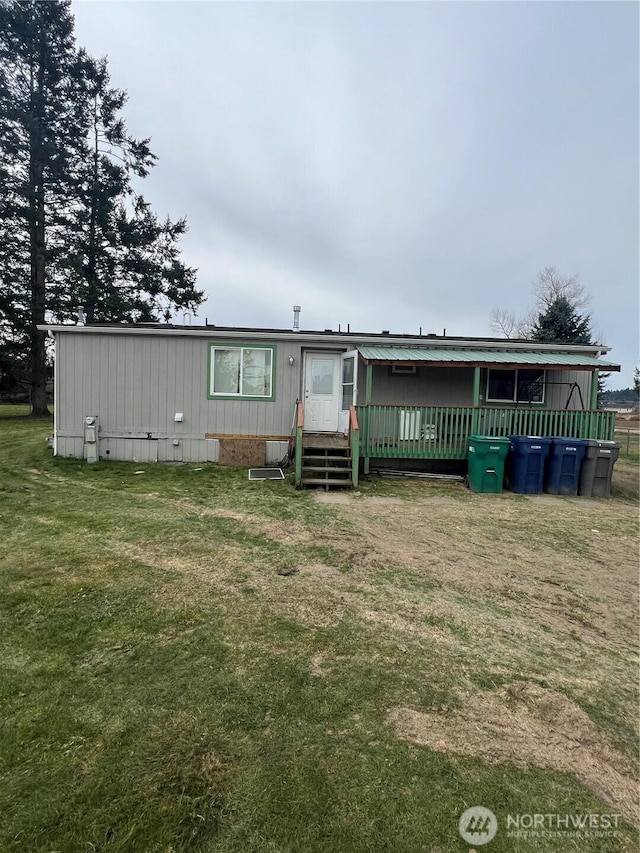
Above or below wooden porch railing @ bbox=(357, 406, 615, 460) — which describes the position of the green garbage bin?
below

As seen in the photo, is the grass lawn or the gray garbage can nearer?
the grass lawn

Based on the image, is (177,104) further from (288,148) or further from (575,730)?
(575,730)

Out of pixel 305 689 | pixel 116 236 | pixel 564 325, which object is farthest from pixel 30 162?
pixel 564 325

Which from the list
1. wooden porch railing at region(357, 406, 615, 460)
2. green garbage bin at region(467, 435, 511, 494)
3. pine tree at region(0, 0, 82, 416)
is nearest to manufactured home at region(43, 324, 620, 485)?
wooden porch railing at region(357, 406, 615, 460)

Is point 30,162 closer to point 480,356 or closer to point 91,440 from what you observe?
point 91,440

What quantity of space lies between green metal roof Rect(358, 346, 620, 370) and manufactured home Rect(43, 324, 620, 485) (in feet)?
0.13

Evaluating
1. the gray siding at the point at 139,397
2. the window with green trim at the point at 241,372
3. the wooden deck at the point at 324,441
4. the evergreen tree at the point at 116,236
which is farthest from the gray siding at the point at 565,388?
the evergreen tree at the point at 116,236

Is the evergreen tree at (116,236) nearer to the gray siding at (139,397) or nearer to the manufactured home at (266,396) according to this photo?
the gray siding at (139,397)

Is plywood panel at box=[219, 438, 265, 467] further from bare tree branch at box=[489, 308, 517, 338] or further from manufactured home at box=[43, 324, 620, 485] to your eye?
bare tree branch at box=[489, 308, 517, 338]

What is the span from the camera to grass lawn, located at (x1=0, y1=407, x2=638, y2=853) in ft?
5.10

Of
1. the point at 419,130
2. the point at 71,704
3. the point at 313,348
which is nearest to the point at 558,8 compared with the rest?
the point at 419,130

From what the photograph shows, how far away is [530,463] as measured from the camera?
7555 millimetres

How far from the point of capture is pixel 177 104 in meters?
12.5

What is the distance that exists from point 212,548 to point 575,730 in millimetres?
3264
